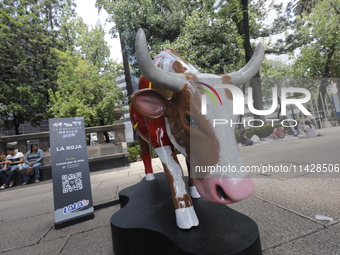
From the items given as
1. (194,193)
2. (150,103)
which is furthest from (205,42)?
(150,103)

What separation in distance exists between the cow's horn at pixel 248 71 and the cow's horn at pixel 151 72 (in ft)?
1.43

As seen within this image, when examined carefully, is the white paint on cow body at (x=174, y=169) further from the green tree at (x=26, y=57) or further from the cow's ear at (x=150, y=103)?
the green tree at (x=26, y=57)

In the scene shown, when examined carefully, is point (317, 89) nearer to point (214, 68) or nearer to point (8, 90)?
point (214, 68)

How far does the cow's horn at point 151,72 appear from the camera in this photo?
1.28 metres

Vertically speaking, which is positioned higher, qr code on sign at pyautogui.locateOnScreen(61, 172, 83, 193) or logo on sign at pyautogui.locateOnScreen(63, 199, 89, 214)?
qr code on sign at pyautogui.locateOnScreen(61, 172, 83, 193)

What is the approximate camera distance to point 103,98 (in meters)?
13.1

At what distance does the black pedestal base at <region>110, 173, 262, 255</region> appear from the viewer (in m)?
1.26

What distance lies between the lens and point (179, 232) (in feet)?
4.80

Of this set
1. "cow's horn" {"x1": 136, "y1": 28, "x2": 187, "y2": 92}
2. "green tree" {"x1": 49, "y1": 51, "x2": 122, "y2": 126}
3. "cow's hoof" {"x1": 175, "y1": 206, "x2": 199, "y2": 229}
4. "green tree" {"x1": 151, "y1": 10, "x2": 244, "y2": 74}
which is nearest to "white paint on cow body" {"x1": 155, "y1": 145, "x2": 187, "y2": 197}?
"cow's hoof" {"x1": 175, "y1": 206, "x2": 199, "y2": 229}

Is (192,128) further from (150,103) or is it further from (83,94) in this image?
(83,94)

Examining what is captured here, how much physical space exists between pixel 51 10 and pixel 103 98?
32.6 ft

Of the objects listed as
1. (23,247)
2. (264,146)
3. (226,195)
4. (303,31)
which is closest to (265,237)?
(226,195)

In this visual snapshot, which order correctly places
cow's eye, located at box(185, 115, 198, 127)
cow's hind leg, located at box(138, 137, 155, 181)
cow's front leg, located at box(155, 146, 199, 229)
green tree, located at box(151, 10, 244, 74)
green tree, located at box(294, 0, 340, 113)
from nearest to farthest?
cow's eye, located at box(185, 115, 198, 127), cow's front leg, located at box(155, 146, 199, 229), cow's hind leg, located at box(138, 137, 155, 181), green tree, located at box(151, 10, 244, 74), green tree, located at box(294, 0, 340, 113)

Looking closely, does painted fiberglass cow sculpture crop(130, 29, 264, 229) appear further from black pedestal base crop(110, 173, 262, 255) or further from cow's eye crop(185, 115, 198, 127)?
black pedestal base crop(110, 173, 262, 255)
